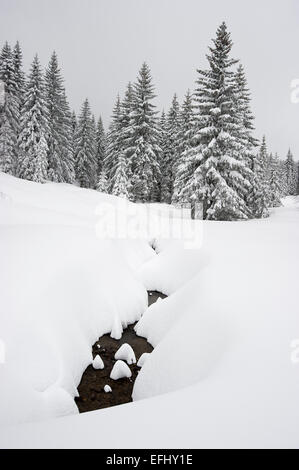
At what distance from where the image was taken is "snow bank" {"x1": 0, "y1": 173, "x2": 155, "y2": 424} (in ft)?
11.7

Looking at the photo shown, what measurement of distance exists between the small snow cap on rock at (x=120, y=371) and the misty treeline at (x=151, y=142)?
12449 millimetres

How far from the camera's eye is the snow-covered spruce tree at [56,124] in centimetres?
2958

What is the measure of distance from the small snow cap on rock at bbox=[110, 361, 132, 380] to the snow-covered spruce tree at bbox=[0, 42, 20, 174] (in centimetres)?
2680

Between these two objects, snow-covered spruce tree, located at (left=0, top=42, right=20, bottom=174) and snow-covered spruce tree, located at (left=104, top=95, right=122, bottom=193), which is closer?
snow-covered spruce tree, located at (left=0, top=42, right=20, bottom=174)

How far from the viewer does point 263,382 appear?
2807 millimetres

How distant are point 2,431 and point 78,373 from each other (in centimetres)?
246

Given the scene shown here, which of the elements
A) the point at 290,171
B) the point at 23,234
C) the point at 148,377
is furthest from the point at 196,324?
the point at 290,171

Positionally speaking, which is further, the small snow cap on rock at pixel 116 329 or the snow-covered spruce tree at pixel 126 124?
the snow-covered spruce tree at pixel 126 124

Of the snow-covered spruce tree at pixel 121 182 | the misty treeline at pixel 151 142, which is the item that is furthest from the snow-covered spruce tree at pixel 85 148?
the snow-covered spruce tree at pixel 121 182

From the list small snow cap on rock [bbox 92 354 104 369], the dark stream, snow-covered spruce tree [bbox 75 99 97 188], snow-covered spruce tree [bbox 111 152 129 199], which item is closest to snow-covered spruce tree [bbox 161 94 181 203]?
snow-covered spruce tree [bbox 111 152 129 199]

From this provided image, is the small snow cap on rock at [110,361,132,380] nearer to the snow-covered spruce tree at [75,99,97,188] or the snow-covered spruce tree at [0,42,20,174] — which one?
Result: the snow-covered spruce tree at [0,42,20,174]

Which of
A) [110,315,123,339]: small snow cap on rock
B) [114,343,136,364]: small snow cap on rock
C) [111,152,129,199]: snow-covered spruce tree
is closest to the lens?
[114,343,136,364]: small snow cap on rock

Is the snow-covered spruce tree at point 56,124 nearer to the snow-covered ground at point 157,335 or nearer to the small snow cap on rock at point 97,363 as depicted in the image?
the snow-covered ground at point 157,335
